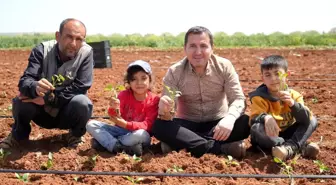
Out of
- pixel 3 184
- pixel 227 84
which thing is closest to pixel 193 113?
pixel 227 84

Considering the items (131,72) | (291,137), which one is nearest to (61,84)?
(131,72)

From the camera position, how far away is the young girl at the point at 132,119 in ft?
12.9

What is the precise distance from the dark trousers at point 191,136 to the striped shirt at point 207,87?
7.0 inches

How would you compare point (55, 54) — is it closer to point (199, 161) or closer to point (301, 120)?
point (199, 161)

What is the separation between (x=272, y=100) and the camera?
3859 mm

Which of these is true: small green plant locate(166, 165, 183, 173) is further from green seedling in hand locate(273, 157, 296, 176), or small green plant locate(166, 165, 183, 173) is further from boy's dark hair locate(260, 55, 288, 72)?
boy's dark hair locate(260, 55, 288, 72)

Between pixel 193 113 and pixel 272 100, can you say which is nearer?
pixel 272 100

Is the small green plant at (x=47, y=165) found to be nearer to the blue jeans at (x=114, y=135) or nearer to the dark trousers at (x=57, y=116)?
the blue jeans at (x=114, y=135)

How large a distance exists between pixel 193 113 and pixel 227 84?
0.44 meters

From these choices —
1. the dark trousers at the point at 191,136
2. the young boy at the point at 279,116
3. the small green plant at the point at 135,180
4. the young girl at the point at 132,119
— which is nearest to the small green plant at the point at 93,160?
the young girl at the point at 132,119

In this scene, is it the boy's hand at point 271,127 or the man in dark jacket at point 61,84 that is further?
the man in dark jacket at point 61,84

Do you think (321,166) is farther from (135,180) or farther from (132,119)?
(132,119)

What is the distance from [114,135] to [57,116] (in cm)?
64

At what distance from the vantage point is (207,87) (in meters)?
4.09
